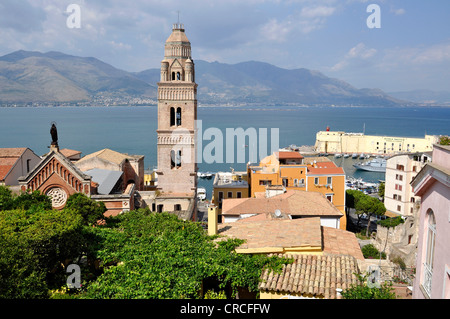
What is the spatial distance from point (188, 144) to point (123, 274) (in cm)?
1971

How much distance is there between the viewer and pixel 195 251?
1266 cm

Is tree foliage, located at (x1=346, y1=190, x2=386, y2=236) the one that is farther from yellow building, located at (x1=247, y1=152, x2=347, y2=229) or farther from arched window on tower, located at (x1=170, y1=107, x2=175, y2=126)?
arched window on tower, located at (x1=170, y1=107, x2=175, y2=126)

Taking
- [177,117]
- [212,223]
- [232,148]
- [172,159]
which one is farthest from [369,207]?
[232,148]

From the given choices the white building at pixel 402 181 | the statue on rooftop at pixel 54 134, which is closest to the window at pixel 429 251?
the statue on rooftop at pixel 54 134

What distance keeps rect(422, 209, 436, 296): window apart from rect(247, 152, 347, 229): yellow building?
2865 cm

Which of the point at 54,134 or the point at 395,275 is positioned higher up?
the point at 54,134

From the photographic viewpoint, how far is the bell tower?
29.7 metres

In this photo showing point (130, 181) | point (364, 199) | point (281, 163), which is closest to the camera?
point (130, 181)

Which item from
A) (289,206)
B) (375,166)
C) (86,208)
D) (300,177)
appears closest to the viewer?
(86,208)

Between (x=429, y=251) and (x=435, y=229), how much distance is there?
0.54 meters

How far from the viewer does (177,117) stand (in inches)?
1204

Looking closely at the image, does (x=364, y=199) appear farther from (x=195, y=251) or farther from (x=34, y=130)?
(x=34, y=130)

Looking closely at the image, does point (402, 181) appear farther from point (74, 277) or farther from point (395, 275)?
point (74, 277)
